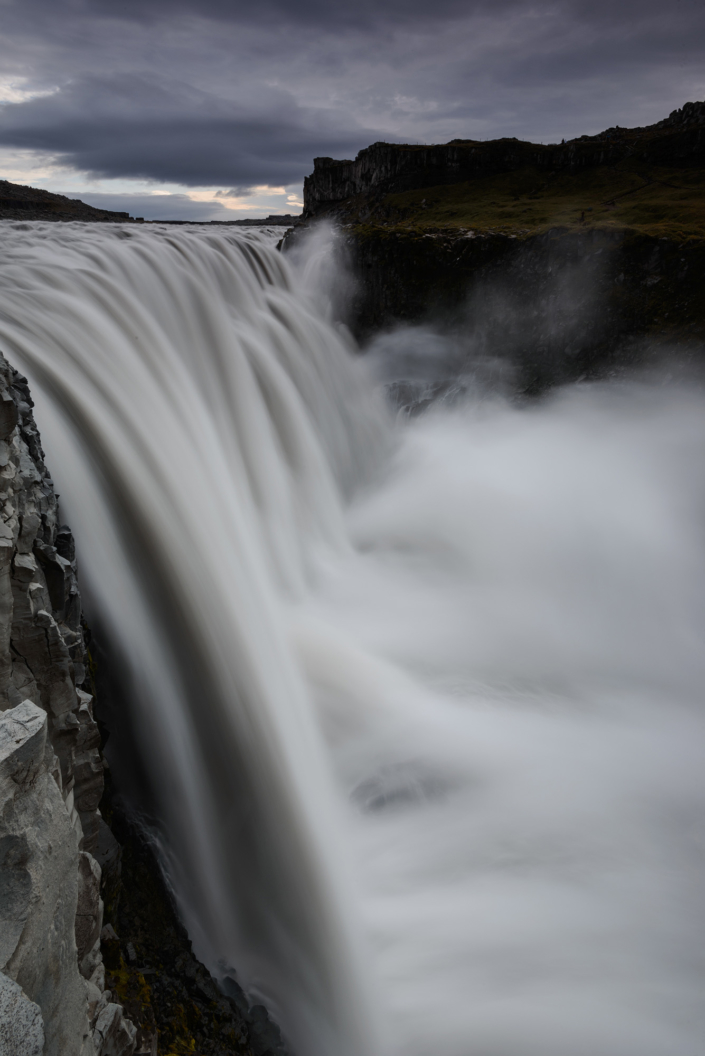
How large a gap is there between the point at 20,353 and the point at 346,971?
6989 millimetres

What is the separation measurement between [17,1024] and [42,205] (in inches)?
1591

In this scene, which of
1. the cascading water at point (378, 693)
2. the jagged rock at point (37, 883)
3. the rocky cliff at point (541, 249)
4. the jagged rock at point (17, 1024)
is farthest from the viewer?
the rocky cliff at point (541, 249)

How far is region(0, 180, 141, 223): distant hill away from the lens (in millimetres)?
28855

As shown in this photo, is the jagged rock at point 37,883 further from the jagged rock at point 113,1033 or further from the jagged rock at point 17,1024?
the jagged rock at point 113,1033

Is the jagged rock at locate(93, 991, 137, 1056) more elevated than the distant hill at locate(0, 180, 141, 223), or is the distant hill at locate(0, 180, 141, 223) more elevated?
the distant hill at locate(0, 180, 141, 223)

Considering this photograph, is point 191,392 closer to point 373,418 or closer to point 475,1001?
point 373,418

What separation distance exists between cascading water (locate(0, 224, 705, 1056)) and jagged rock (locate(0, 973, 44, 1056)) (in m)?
3.51

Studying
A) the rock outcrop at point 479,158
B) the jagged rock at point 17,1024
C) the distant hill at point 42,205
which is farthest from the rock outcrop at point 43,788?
the distant hill at point 42,205

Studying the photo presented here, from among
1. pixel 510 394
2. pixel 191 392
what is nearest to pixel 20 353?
pixel 191 392

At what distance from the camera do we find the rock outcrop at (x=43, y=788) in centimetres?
183

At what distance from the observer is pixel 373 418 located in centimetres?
1454

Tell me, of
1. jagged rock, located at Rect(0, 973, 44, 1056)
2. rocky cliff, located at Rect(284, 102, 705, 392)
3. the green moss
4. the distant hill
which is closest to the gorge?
jagged rock, located at Rect(0, 973, 44, 1056)

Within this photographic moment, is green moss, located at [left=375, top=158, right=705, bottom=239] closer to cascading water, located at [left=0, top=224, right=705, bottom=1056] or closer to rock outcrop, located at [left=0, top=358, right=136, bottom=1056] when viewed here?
cascading water, located at [left=0, top=224, right=705, bottom=1056]

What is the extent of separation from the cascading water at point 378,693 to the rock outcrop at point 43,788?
1303 millimetres
